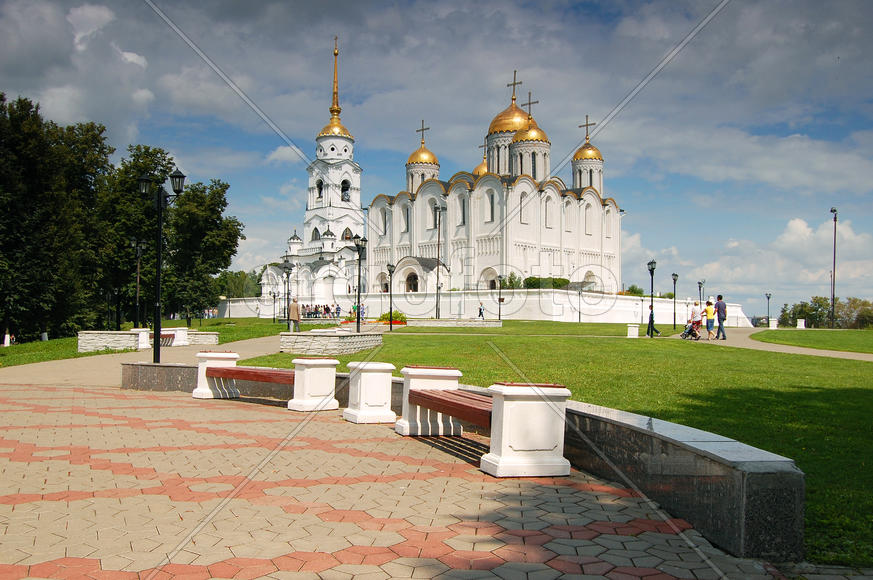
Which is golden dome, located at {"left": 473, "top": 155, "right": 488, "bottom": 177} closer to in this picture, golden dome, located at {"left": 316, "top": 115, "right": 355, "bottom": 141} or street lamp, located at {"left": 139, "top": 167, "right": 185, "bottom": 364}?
golden dome, located at {"left": 316, "top": 115, "right": 355, "bottom": 141}

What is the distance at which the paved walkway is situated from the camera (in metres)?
3.69

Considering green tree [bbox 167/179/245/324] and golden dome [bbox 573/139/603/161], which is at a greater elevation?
golden dome [bbox 573/139/603/161]

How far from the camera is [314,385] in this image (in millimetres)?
9883

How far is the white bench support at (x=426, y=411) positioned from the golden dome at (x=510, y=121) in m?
66.3

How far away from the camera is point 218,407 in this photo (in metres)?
10.5

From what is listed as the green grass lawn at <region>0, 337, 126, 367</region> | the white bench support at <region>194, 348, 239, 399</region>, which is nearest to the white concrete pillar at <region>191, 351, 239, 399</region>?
the white bench support at <region>194, 348, 239, 399</region>

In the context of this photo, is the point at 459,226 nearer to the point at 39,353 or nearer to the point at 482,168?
the point at 482,168


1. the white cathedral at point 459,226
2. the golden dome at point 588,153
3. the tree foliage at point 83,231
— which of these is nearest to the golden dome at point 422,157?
the white cathedral at point 459,226

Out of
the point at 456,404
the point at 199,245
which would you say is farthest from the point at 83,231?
the point at 456,404

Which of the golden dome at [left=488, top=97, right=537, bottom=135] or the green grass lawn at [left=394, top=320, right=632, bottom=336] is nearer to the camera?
the green grass lawn at [left=394, top=320, right=632, bottom=336]

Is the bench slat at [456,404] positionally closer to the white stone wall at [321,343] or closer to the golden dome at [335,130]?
the white stone wall at [321,343]

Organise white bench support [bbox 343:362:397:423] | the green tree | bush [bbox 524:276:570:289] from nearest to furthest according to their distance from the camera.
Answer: white bench support [bbox 343:362:397:423] < the green tree < bush [bbox 524:276:570:289]

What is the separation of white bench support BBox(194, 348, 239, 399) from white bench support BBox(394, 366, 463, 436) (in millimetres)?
4736

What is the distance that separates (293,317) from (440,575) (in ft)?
74.1
